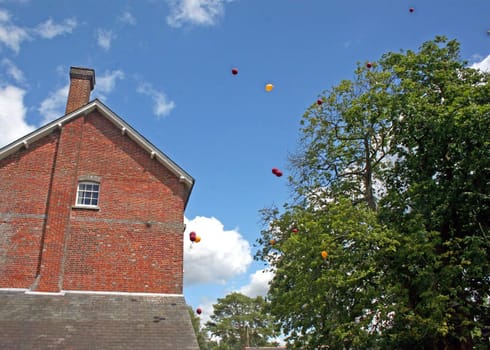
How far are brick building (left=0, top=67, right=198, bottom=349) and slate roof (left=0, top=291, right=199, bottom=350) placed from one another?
36mm

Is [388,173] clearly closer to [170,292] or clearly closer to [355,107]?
[355,107]

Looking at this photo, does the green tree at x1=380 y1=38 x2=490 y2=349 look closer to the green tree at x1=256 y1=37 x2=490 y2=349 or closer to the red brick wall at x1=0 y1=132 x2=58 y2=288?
the green tree at x1=256 y1=37 x2=490 y2=349

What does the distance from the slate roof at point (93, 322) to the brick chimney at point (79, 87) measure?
29.6 ft

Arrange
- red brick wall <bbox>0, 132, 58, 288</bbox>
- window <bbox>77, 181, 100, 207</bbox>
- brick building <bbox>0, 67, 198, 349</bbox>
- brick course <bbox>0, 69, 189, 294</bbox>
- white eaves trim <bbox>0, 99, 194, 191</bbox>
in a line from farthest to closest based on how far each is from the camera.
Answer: white eaves trim <bbox>0, 99, 194, 191</bbox> → window <bbox>77, 181, 100, 207</bbox> → brick course <bbox>0, 69, 189, 294</bbox> → red brick wall <bbox>0, 132, 58, 288</bbox> → brick building <bbox>0, 67, 198, 349</bbox>

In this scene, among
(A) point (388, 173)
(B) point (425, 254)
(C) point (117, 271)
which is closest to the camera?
(B) point (425, 254)

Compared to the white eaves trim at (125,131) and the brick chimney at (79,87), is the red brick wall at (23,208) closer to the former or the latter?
the white eaves trim at (125,131)

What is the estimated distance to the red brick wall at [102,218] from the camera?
15.2m

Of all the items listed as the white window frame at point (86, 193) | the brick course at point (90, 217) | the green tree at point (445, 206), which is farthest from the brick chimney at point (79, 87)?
the green tree at point (445, 206)

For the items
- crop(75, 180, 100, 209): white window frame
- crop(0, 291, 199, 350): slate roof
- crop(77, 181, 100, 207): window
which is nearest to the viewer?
crop(0, 291, 199, 350): slate roof

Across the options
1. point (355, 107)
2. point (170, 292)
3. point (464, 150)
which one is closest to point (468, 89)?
point (464, 150)

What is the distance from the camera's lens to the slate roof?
1211 centimetres

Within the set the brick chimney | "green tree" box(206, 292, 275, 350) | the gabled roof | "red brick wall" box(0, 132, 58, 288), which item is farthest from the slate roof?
"green tree" box(206, 292, 275, 350)

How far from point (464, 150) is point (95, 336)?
14.0 metres

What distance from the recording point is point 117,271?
1554 cm
